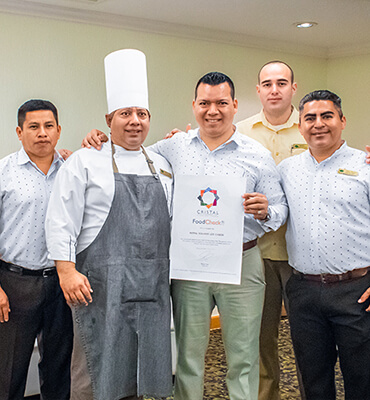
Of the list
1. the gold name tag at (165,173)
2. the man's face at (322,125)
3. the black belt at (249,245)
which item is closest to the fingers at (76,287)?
the gold name tag at (165,173)

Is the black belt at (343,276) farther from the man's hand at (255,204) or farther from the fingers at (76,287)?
the fingers at (76,287)

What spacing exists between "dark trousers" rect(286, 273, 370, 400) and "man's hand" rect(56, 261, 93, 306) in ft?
3.07

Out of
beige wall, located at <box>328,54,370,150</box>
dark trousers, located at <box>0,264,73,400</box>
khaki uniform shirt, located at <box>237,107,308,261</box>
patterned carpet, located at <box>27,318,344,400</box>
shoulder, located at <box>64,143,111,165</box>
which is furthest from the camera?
beige wall, located at <box>328,54,370,150</box>

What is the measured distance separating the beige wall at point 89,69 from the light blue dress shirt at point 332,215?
8.04 feet

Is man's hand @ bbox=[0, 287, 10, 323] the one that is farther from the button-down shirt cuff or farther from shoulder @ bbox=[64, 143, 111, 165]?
shoulder @ bbox=[64, 143, 111, 165]

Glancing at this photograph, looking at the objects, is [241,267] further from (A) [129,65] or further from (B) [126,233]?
(A) [129,65]

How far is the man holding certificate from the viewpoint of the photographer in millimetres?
2256

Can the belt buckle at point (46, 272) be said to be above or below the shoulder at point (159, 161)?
below

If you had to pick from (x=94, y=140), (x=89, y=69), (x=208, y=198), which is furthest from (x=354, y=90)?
(x=94, y=140)

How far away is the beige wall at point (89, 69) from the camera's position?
13.1 ft

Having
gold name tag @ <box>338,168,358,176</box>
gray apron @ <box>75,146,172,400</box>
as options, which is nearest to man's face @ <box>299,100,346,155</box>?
gold name tag @ <box>338,168,358,176</box>

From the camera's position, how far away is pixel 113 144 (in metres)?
2.32

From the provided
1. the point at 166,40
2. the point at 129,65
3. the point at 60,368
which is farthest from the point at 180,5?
the point at 60,368

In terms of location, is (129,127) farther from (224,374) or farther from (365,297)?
(224,374)
